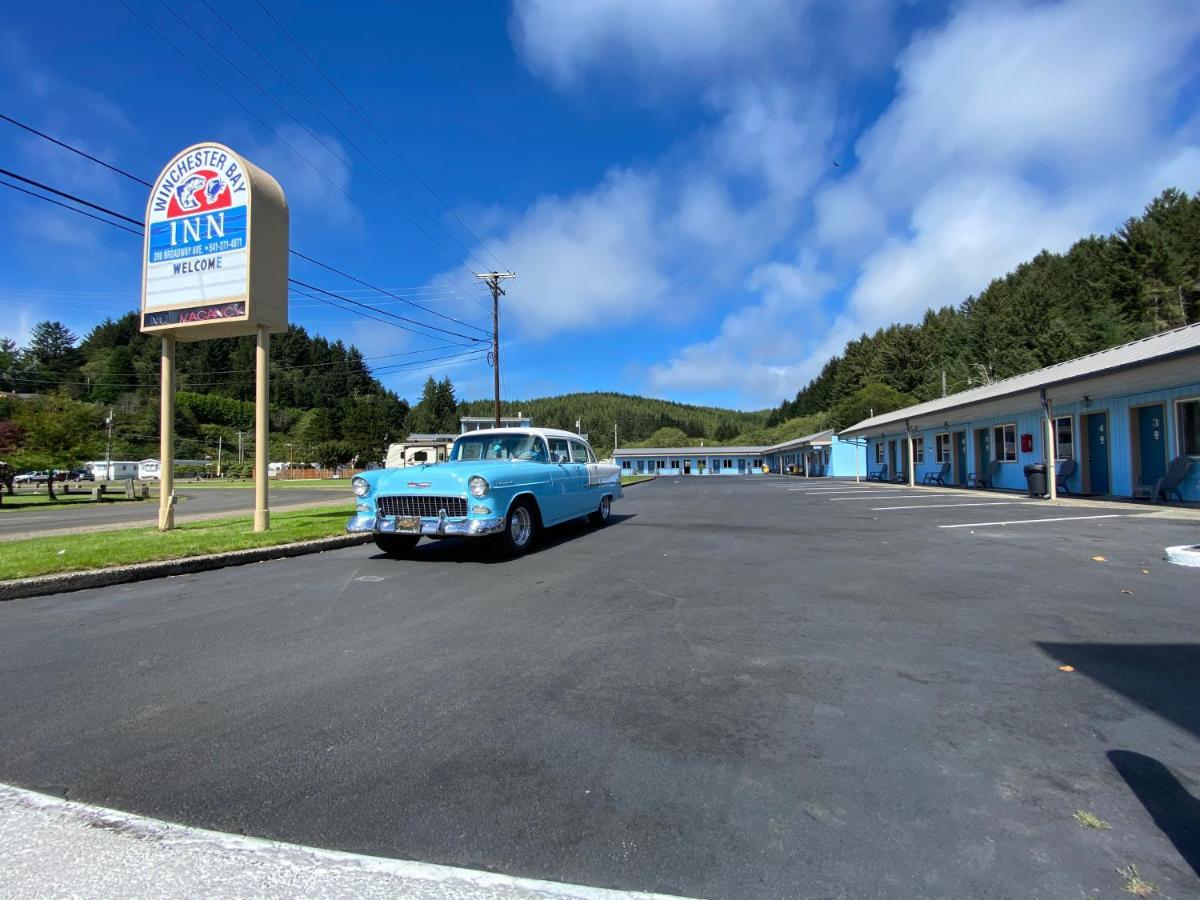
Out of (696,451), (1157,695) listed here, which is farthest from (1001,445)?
(696,451)

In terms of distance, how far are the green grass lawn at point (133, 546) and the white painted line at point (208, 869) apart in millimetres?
6175

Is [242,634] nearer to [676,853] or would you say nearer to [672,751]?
[672,751]

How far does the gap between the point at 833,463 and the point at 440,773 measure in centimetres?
5151

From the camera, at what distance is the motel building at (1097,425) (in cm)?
1446

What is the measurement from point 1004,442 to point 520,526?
20.9 m

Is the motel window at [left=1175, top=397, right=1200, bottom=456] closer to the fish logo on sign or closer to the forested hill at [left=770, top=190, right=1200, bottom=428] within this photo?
the fish logo on sign

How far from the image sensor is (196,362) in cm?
10538

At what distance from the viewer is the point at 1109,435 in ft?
57.0

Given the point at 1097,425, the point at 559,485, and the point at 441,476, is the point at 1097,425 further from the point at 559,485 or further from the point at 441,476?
the point at 441,476

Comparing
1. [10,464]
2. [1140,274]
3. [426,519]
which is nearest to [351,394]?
[10,464]

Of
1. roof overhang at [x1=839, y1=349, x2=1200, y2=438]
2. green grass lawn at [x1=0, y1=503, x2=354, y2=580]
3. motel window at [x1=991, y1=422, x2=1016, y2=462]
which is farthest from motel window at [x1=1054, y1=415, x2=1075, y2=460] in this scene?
green grass lawn at [x1=0, y1=503, x2=354, y2=580]

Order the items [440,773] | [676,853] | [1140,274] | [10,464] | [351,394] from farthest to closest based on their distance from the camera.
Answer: [351,394] < [1140,274] < [10,464] < [440,773] < [676,853]

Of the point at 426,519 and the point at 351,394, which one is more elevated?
the point at 351,394

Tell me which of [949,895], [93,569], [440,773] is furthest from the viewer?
[93,569]
